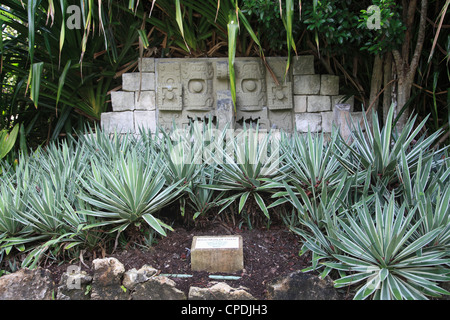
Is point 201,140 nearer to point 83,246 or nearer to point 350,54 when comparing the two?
point 83,246

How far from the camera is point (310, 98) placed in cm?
367

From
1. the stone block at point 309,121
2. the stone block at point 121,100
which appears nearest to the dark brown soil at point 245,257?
the stone block at point 309,121

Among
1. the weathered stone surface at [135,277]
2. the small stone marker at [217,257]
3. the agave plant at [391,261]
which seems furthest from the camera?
the small stone marker at [217,257]

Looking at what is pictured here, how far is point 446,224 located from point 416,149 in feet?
2.23

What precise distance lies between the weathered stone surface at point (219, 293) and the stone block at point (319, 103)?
2237mm

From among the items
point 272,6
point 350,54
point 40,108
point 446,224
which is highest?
point 272,6

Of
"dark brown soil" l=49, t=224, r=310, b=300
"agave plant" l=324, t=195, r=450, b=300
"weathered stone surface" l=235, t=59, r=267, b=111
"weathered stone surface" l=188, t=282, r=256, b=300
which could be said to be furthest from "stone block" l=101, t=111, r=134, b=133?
"agave plant" l=324, t=195, r=450, b=300

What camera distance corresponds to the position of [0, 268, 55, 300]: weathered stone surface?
1.91 metres

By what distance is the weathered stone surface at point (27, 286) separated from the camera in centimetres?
191

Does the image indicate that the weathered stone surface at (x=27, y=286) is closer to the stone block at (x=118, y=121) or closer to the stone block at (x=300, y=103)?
the stone block at (x=118, y=121)

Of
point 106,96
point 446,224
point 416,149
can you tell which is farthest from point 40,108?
point 446,224

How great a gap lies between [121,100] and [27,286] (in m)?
2.12

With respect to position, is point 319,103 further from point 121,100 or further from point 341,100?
point 121,100

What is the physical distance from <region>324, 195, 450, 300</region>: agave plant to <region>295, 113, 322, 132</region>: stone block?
1.92 m
